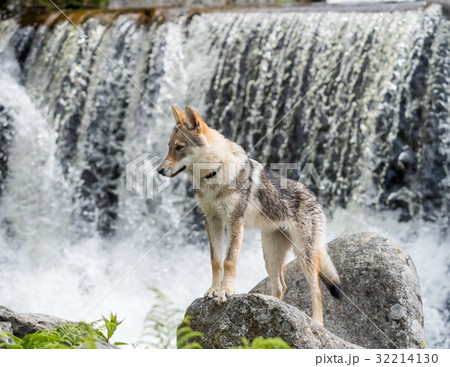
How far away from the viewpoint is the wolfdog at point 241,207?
5305mm

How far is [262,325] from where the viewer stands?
457 cm

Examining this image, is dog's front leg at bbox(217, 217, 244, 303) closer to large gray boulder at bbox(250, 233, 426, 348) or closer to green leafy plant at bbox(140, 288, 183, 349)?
green leafy plant at bbox(140, 288, 183, 349)

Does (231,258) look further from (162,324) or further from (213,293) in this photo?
(162,324)

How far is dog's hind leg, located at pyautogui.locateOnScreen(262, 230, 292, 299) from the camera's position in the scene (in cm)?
591

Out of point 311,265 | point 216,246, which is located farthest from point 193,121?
point 311,265

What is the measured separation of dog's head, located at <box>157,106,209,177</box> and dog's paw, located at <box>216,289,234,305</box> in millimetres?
1076

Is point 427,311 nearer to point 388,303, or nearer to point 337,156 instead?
point 337,156

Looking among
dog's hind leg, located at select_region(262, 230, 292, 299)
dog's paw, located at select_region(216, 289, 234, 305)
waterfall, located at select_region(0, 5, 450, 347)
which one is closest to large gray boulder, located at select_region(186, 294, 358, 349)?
dog's paw, located at select_region(216, 289, 234, 305)

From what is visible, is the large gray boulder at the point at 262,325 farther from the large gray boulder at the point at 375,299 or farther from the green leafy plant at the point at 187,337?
the large gray boulder at the point at 375,299

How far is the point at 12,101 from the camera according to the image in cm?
1317

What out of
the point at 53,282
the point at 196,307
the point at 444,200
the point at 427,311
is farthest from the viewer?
the point at 53,282

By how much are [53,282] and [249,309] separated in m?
7.34

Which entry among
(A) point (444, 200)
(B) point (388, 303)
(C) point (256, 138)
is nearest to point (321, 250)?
(B) point (388, 303)

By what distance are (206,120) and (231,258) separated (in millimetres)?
7319
